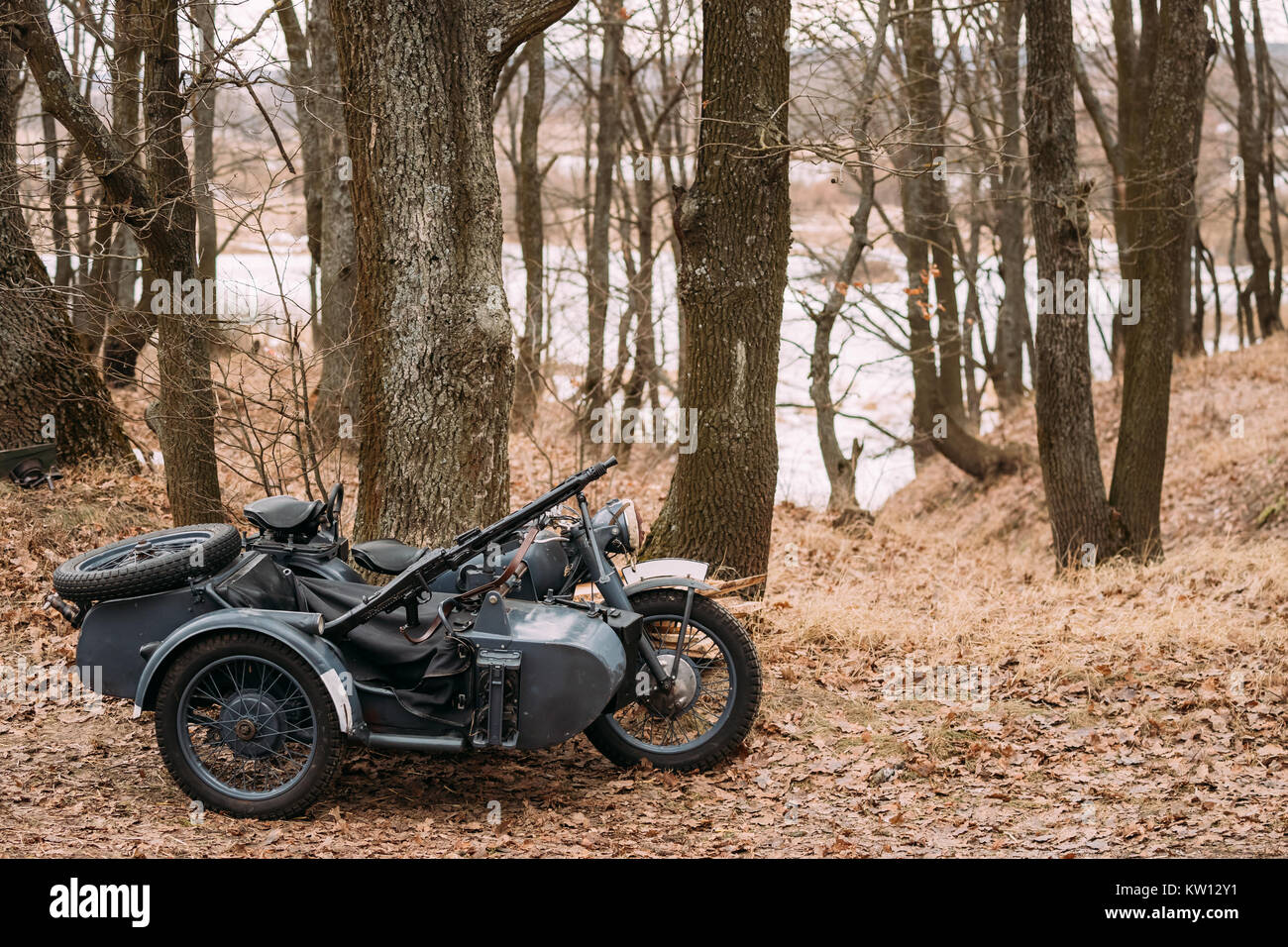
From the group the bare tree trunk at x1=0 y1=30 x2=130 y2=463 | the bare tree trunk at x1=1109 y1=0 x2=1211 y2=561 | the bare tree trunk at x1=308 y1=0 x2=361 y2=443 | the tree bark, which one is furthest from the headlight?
the bare tree trunk at x1=308 y1=0 x2=361 y2=443

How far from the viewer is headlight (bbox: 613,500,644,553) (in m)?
5.39

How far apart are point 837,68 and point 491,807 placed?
1591cm

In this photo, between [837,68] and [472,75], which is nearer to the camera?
[472,75]

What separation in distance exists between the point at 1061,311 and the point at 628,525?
7096 millimetres

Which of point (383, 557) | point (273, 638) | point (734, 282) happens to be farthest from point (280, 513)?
point (734, 282)

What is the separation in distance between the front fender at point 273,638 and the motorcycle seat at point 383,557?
0.46m

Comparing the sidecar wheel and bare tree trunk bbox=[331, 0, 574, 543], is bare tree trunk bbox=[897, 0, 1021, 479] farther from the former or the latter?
the sidecar wheel

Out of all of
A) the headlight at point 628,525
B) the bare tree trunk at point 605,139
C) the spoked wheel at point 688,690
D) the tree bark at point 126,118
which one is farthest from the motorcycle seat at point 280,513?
the bare tree trunk at point 605,139

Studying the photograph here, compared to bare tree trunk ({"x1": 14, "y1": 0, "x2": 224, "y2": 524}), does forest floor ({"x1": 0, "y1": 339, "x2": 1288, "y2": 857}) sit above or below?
below

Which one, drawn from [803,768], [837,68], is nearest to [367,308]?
[803,768]

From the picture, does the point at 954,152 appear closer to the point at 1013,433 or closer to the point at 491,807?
the point at 1013,433

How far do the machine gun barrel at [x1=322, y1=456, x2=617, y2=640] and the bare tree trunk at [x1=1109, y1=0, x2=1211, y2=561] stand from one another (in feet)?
26.6

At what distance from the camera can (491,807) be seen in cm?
508

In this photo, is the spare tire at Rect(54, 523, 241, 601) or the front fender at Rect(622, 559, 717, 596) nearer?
the spare tire at Rect(54, 523, 241, 601)
